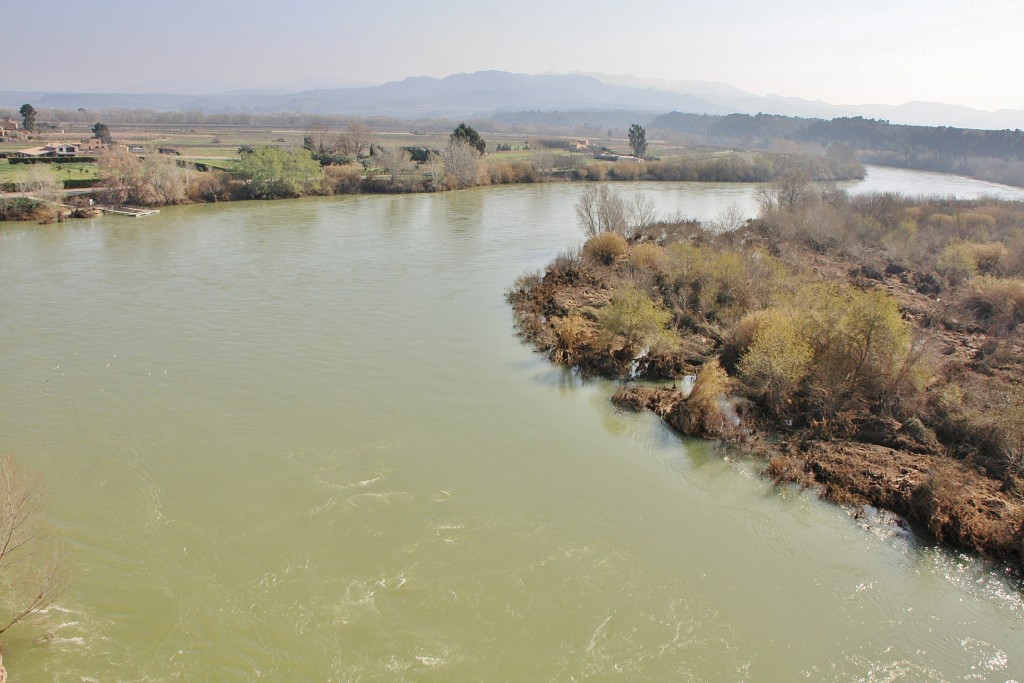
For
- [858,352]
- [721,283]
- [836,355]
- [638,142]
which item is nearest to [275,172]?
[721,283]

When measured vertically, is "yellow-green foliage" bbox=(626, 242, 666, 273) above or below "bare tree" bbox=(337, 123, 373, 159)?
below

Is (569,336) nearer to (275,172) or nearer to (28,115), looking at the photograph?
(275,172)

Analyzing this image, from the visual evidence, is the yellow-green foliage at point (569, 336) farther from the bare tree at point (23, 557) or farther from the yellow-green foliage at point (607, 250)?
the bare tree at point (23, 557)

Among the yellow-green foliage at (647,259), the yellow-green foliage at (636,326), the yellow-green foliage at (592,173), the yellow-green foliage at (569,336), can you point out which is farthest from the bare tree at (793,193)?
the yellow-green foliage at (592,173)

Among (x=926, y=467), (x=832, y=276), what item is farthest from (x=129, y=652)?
(x=832, y=276)

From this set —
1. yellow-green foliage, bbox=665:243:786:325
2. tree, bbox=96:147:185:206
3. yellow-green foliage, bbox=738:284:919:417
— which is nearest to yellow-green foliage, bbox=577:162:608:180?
tree, bbox=96:147:185:206

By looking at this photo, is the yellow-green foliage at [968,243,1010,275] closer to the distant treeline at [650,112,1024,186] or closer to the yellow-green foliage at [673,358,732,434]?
the yellow-green foliage at [673,358,732,434]
